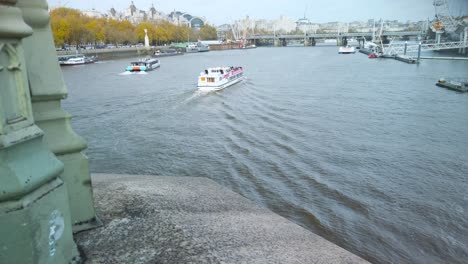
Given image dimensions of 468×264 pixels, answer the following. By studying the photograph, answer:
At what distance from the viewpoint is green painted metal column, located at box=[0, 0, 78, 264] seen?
2.32 m

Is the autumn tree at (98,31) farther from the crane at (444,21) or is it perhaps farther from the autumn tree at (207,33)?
the crane at (444,21)

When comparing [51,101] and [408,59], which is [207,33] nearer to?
[408,59]

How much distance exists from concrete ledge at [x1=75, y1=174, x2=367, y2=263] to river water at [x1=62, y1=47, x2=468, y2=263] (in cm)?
361

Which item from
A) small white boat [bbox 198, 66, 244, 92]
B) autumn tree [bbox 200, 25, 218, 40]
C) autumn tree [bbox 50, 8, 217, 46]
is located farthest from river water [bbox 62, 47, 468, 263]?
autumn tree [bbox 200, 25, 218, 40]

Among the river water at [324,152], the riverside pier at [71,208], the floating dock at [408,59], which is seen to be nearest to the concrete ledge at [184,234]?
the riverside pier at [71,208]

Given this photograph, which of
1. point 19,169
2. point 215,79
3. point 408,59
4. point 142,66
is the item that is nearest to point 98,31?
point 142,66

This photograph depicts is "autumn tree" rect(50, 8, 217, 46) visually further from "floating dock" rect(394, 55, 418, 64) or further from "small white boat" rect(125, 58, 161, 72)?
"floating dock" rect(394, 55, 418, 64)

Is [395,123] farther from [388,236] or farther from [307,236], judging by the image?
[307,236]

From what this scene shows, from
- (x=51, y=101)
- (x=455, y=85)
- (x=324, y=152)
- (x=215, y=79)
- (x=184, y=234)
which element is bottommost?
(x=324, y=152)

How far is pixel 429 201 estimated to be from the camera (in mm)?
10555

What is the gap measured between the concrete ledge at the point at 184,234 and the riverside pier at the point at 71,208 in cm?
1

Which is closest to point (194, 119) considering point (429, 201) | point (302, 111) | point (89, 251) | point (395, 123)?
point (302, 111)

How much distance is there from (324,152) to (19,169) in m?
13.6

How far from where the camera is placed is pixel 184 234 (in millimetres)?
4367
